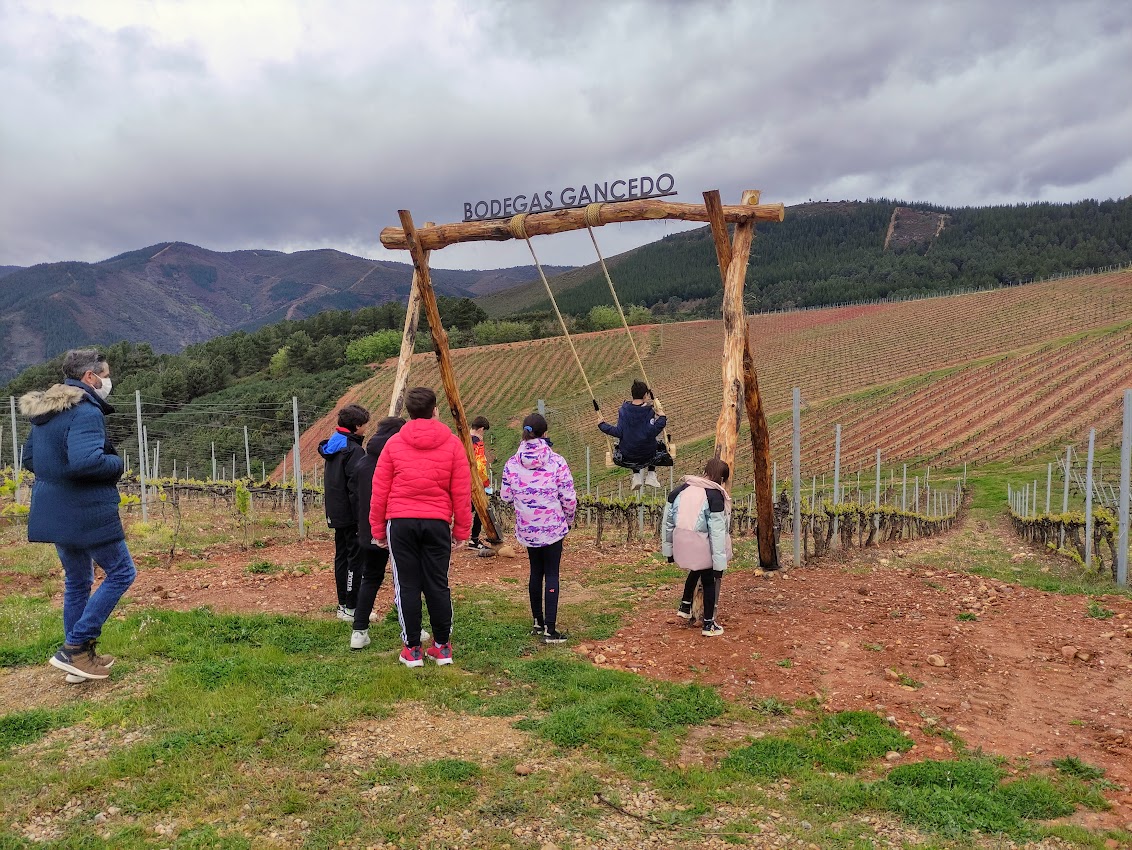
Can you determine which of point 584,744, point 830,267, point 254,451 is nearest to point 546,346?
point 254,451

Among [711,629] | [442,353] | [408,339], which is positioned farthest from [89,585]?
[442,353]

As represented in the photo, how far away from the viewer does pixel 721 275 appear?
8.52 meters

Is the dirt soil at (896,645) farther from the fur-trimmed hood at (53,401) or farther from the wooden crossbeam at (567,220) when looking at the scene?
the wooden crossbeam at (567,220)

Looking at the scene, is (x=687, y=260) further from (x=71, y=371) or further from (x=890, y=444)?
(x=71, y=371)

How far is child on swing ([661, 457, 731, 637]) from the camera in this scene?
251 inches

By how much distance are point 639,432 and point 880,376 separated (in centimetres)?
4670

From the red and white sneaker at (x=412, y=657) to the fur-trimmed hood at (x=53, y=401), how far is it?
269 cm

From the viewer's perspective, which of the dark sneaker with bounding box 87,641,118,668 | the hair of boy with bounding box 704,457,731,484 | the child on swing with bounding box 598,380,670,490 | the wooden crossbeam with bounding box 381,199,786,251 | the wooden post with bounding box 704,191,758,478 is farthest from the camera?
the wooden crossbeam with bounding box 381,199,786,251

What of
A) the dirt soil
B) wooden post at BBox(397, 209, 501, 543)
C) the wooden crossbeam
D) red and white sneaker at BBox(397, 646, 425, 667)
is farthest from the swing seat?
red and white sneaker at BBox(397, 646, 425, 667)

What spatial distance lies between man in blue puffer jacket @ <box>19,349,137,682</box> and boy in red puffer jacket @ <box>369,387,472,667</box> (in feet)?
5.50

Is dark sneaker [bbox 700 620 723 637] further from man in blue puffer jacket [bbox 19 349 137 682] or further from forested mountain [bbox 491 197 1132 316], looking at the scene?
forested mountain [bbox 491 197 1132 316]

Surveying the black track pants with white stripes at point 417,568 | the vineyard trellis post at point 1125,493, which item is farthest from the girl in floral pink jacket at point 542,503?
the vineyard trellis post at point 1125,493

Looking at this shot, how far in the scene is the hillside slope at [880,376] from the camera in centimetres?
3797

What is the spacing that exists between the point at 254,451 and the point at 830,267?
114 m
